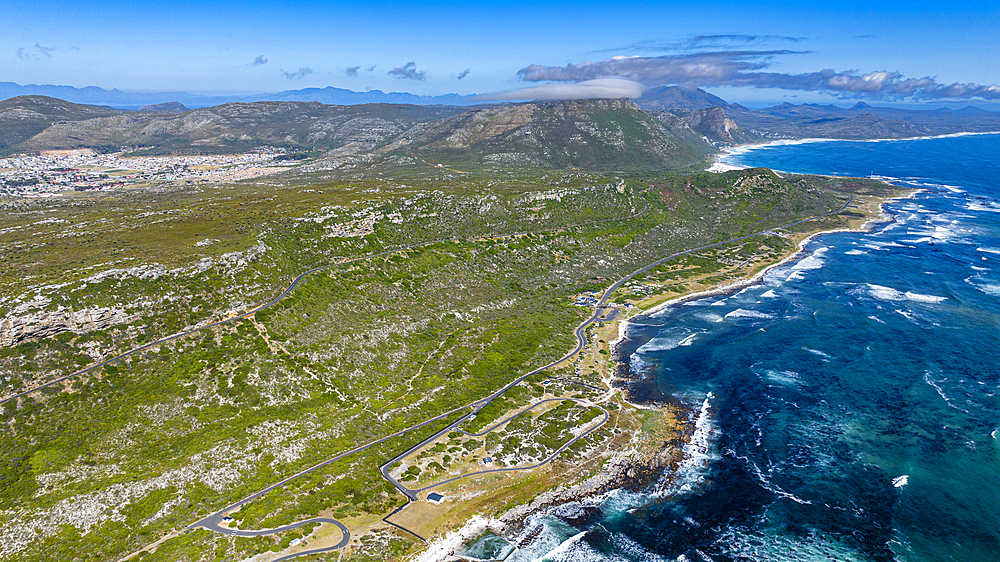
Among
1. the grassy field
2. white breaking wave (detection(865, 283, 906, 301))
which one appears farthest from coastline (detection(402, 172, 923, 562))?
white breaking wave (detection(865, 283, 906, 301))

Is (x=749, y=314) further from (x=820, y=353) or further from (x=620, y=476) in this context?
(x=620, y=476)

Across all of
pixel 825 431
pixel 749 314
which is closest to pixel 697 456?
pixel 825 431

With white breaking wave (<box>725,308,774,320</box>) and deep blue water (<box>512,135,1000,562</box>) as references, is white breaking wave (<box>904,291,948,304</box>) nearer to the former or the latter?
deep blue water (<box>512,135,1000,562</box>)

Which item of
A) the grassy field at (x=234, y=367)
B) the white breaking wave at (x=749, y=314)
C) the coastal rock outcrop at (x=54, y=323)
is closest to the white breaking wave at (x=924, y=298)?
the white breaking wave at (x=749, y=314)

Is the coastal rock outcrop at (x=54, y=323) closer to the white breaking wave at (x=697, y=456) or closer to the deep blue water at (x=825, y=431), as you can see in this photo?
the deep blue water at (x=825, y=431)

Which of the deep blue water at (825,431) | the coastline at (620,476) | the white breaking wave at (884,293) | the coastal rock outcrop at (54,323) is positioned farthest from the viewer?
the white breaking wave at (884,293)
